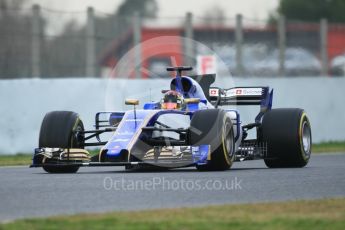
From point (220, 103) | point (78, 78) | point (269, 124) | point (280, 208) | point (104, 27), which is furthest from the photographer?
point (104, 27)

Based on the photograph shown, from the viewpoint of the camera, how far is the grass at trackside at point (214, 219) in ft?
31.0

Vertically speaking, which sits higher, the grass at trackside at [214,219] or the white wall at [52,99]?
the white wall at [52,99]

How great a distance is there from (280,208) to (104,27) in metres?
16.5

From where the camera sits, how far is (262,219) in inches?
392

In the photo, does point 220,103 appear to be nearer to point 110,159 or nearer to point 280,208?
point 110,159

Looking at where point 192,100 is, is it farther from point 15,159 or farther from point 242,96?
point 15,159

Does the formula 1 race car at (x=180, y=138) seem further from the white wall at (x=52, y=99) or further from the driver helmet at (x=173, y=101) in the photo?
the white wall at (x=52, y=99)

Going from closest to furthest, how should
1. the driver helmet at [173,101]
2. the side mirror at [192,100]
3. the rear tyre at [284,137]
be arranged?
the side mirror at [192,100] < the driver helmet at [173,101] < the rear tyre at [284,137]

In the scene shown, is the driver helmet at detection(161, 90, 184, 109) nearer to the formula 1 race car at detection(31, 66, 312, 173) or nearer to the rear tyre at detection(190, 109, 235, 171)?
the formula 1 race car at detection(31, 66, 312, 173)

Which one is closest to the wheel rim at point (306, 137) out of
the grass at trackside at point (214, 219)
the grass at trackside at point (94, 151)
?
the grass at trackside at point (94, 151)

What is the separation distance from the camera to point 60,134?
16359 millimetres

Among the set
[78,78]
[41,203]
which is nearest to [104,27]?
[78,78]

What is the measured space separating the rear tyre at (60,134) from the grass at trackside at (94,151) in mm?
3833

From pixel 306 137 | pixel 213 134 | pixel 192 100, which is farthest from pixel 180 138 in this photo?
pixel 306 137
